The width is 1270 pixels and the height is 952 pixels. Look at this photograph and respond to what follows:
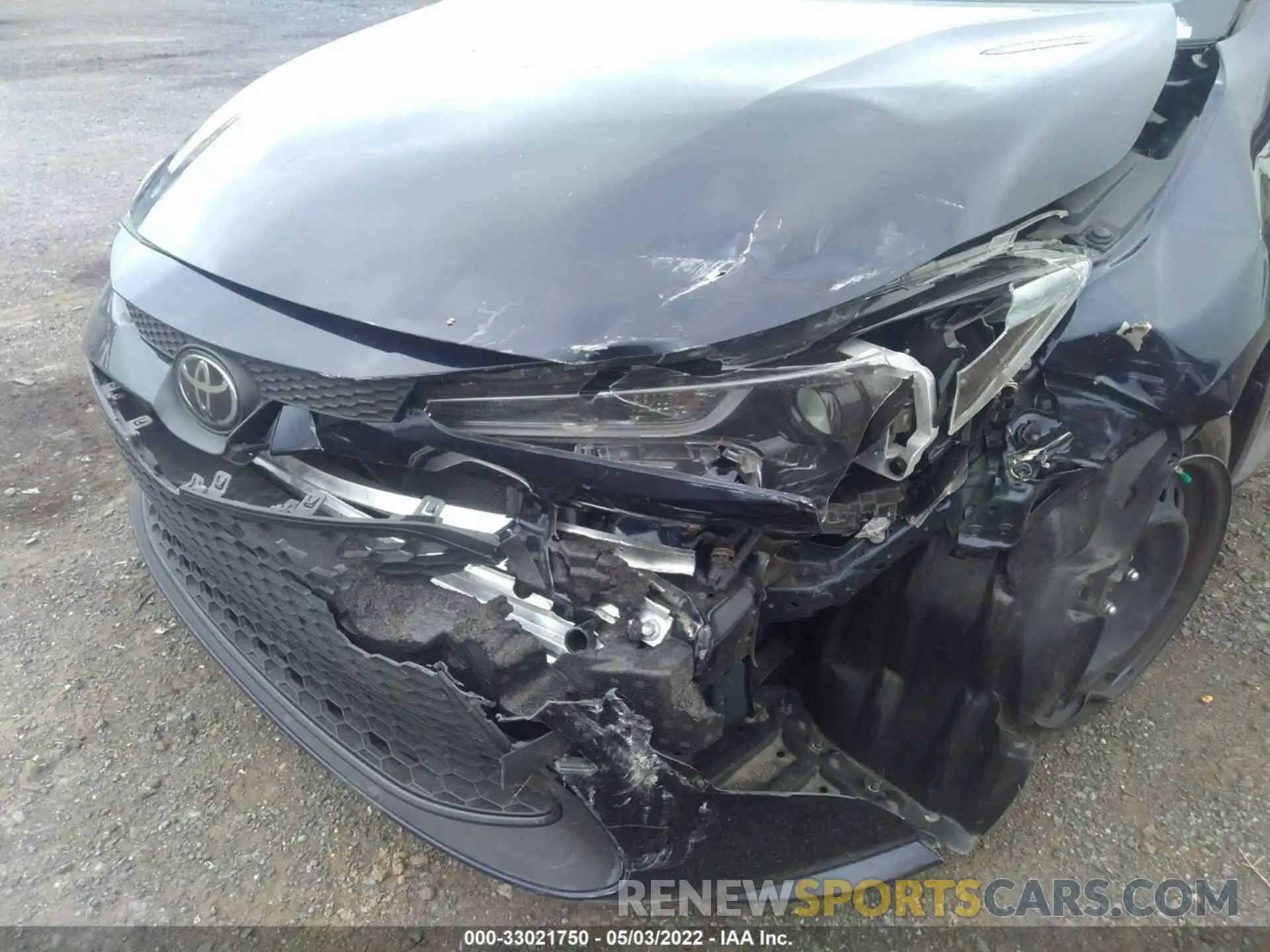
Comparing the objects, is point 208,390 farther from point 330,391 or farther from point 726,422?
point 726,422

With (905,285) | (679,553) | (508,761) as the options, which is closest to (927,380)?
(905,285)

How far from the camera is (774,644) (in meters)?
1.91

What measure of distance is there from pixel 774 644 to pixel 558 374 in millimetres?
789

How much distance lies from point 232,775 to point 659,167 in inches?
66.3

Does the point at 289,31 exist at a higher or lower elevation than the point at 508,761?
lower

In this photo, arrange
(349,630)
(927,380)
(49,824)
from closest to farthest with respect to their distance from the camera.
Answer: (927,380) < (349,630) < (49,824)

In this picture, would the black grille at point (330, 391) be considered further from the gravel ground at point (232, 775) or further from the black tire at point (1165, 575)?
the black tire at point (1165, 575)

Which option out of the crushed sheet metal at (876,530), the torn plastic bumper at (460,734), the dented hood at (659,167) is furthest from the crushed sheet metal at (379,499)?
the crushed sheet metal at (876,530)

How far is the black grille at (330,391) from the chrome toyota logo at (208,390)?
35 mm

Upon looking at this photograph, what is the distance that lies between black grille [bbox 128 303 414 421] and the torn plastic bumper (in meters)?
0.15

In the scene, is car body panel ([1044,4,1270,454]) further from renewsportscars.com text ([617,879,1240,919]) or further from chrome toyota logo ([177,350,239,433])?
chrome toyota logo ([177,350,239,433])

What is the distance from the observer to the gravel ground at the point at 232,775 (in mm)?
1938

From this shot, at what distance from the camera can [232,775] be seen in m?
2.19

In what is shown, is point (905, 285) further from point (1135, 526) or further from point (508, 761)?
point (508, 761)
